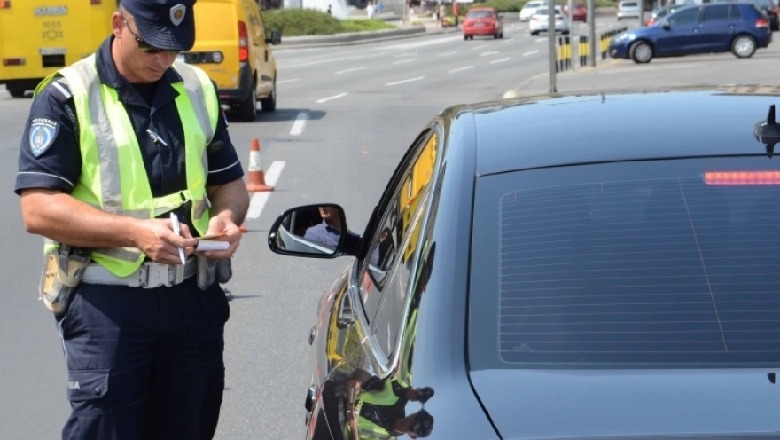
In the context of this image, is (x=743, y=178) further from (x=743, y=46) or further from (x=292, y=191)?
(x=743, y=46)

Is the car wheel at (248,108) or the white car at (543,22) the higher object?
the car wheel at (248,108)

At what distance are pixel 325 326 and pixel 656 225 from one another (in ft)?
4.30

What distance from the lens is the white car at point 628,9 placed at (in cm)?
8488

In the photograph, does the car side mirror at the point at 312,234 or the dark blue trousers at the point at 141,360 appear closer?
the dark blue trousers at the point at 141,360

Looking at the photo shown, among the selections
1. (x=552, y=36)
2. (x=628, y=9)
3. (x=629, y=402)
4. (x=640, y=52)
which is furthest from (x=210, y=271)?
(x=628, y=9)

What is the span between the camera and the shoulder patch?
371cm

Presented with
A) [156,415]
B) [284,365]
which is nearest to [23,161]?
[156,415]

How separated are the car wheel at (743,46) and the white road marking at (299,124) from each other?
18585mm

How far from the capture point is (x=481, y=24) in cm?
6544

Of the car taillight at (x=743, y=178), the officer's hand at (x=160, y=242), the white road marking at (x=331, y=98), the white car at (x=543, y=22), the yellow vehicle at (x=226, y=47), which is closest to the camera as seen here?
the car taillight at (x=743, y=178)

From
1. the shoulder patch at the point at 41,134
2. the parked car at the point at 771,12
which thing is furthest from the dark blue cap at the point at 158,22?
the parked car at the point at 771,12

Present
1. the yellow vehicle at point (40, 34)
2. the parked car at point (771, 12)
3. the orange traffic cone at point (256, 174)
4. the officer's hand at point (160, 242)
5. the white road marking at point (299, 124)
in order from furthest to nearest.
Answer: the parked car at point (771, 12)
the yellow vehicle at point (40, 34)
the white road marking at point (299, 124)
the orange traffic cone at point (256, 174)
the officer's hand at point (160, 242)

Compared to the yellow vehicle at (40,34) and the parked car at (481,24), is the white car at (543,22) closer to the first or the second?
the parked car at (481,24)

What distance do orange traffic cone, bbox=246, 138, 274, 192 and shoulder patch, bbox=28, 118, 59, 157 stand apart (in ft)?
32.1
